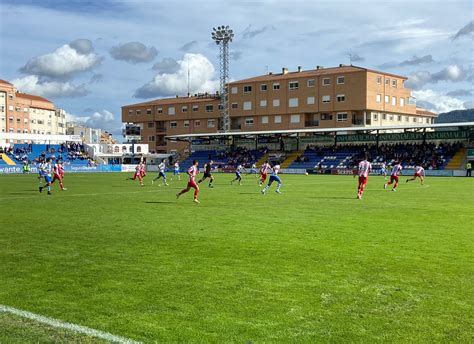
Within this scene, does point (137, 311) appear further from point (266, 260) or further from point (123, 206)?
point (123, 206)

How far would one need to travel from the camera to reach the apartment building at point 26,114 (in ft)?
364

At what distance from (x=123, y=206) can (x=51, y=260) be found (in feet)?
38.2

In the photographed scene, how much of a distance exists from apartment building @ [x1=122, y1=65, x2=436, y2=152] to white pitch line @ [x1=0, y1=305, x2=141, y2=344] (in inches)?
3141

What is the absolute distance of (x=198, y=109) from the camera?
10769 cm

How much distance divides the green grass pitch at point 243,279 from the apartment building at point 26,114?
345ft

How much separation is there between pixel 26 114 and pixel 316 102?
6990cm

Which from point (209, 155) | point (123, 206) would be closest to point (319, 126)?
point (209, 155)

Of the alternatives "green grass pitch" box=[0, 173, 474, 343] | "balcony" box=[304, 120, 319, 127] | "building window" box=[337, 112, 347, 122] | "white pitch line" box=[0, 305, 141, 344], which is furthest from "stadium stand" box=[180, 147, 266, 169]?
"white pitch line" box=[0, 305, 141, 344]

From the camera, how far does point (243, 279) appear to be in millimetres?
8445

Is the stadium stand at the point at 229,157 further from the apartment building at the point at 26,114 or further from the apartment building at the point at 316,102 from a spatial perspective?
the apartment building at the point at 26,114

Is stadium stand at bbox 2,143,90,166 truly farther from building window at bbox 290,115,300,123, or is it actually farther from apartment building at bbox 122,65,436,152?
building window at bbox 290,115,300,123

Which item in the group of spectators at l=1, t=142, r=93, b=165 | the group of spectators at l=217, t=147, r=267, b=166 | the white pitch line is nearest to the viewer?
the white pitch line

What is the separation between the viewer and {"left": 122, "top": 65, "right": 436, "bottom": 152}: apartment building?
8375cm

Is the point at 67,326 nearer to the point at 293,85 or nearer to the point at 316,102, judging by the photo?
the point at 316,102
